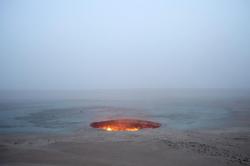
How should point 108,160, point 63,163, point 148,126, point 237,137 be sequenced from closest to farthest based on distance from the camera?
point 63,163 → point 108,160 → point 237,137 → point 148,126

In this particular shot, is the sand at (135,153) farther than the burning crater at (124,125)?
No

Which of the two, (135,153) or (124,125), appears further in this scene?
(124,125)

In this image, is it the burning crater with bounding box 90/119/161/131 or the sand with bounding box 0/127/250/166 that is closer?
the sand with bounding box 0/127/250/166

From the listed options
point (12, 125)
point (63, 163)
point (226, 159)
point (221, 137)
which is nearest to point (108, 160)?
point (63, 163)

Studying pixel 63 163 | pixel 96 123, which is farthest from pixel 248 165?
pixel 96 123

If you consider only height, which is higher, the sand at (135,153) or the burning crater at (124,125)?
the sand at (135,153)

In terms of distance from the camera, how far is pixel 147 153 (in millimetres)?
14977

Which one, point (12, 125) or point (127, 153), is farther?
point (12, 125)

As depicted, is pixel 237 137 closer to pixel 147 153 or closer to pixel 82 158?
pixel 147 153

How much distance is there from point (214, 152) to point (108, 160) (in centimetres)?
739

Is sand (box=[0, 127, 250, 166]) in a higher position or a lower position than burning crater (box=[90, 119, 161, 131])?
higher

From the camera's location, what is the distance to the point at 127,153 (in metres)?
14.9

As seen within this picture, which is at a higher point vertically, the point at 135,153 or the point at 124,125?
the point at 135,153

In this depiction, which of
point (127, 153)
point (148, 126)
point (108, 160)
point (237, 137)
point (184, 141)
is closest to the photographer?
point (108, 160)
